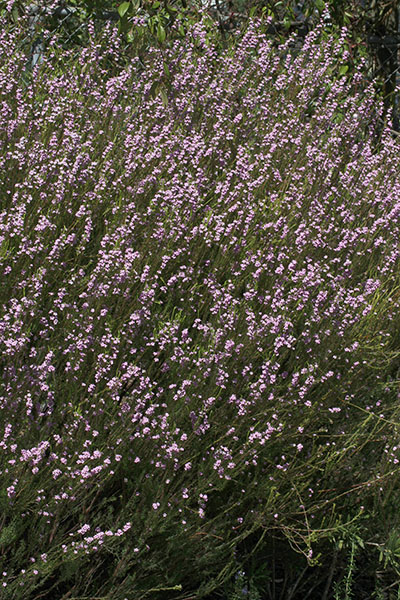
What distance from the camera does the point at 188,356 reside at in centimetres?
272

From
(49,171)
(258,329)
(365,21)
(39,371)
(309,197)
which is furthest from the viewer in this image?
(365,21)

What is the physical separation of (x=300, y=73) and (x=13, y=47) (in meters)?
1.70

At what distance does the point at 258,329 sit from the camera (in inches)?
107

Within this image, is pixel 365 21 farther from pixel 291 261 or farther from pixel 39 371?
pixel 39 371

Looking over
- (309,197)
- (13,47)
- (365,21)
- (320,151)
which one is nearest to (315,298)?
(309,197)

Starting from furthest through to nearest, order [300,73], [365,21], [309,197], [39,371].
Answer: [365,21], [300,73], [309,197], [39,371]

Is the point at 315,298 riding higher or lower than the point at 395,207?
lower

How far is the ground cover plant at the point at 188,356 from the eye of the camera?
2.32m

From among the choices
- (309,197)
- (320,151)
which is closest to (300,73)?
(320,151)

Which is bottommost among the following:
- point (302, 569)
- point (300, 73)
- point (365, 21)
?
point (302, 569)

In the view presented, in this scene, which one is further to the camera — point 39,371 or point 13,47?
point 13,47

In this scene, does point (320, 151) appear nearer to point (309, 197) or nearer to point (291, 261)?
point (309, 197)

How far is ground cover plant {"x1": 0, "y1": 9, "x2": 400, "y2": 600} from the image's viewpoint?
91.4 inches

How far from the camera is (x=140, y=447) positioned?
8.00ft
